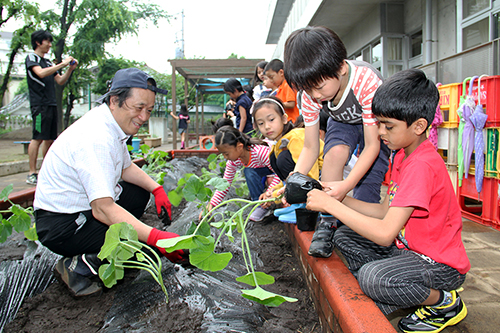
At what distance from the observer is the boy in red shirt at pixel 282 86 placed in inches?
127

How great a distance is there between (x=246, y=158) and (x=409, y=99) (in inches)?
64.0

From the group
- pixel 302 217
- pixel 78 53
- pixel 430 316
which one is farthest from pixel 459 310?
pixel 78 53

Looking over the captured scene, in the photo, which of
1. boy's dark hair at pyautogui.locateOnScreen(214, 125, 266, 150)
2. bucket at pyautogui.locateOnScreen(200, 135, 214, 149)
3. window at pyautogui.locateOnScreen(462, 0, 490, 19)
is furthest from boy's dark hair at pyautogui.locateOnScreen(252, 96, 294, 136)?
bucket at pyautogui.locateOnScreen(200, 135, 214, 149)

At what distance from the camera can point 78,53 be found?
12156 millimetres

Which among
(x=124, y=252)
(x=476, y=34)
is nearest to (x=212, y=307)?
(x=124, y=252)

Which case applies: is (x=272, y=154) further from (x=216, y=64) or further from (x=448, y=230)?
(x=216, y=64)

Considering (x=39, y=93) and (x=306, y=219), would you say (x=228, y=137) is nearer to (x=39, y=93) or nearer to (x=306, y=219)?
(x=306, y=219)

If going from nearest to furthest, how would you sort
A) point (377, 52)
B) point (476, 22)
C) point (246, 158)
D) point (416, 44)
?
point (246, 158) → point (476, 22) → point (416, 44) → point (377, 52)

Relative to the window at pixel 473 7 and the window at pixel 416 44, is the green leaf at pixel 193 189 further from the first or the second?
the window at pixel 416 44

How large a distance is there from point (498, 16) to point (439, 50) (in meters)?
1.14

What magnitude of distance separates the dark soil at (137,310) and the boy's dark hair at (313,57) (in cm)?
93

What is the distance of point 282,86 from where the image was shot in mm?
3311

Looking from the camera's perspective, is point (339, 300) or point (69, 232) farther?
point (69, 232)

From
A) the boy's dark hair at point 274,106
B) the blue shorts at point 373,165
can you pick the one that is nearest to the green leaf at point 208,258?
the blue shorts at point 373,165
